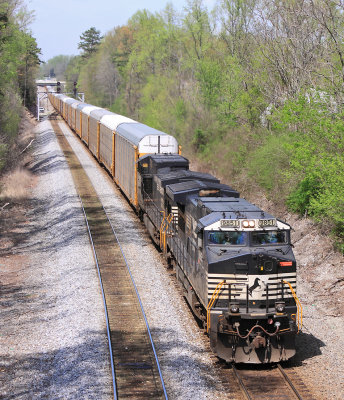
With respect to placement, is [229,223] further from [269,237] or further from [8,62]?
[8,62]

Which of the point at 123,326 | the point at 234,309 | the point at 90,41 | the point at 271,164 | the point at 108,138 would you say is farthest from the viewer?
the point at 90,41

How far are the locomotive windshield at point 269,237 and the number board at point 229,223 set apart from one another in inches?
17.4

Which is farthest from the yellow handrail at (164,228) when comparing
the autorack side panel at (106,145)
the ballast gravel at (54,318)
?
the autorack side panel at (106,145)

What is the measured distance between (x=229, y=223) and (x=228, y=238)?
38 cm

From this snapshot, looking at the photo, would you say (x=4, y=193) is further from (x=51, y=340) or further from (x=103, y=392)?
(x=103, y=392)

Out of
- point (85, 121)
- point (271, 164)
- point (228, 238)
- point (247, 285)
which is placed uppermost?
point (85, 121)

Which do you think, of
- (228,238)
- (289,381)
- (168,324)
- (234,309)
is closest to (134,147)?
(168,324)

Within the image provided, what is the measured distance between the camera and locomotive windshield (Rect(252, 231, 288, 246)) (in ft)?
40.7

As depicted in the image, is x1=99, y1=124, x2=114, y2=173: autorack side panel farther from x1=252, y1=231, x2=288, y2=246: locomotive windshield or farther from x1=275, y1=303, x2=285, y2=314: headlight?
x1=275, y1=303, x2=285, y2=314: headlight

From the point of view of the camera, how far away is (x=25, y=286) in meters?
18.6

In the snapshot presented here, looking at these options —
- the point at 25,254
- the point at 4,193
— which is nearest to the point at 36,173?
the point at 4,193

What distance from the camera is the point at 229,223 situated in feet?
40.4

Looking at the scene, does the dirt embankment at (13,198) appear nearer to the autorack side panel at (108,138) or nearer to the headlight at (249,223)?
the autorack side panel at (108,138)

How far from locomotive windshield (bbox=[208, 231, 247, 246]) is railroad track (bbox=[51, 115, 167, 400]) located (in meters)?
3.11
